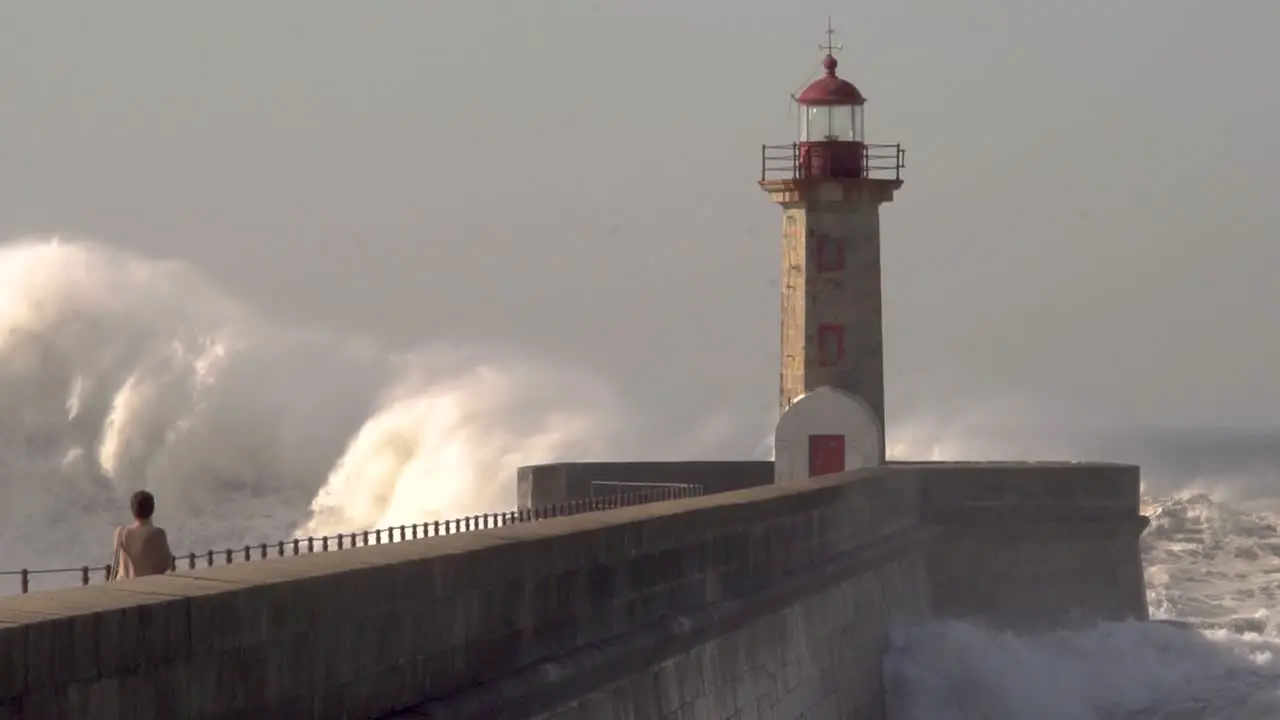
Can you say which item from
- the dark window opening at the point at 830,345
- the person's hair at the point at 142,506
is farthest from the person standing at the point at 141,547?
the dark window opening at the point at 830,345

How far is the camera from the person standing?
7.11 meters

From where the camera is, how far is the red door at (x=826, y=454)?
741 inches

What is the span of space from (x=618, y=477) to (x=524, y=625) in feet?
36.7

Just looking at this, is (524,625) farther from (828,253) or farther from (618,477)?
(828,253)

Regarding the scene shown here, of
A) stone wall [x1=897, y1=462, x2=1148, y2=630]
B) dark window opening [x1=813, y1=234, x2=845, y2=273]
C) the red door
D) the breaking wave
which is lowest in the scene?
the breaking wave

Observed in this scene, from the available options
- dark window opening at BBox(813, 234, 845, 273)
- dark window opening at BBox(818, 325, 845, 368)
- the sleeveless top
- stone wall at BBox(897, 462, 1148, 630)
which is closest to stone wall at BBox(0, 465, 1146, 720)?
the sleeveless top

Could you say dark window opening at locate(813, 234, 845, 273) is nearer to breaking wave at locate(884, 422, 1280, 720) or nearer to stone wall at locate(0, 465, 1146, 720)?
breaking wave at locate(884, 422, 1280, 720)

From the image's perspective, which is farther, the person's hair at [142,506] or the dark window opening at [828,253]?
the dark window opening at [828,253]

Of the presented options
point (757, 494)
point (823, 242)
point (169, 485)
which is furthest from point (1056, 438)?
point (757, 494)

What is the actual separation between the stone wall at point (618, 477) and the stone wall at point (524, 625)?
3779mm

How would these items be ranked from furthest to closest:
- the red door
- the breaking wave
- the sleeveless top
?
the red door
the breaking wave
the sleeveless top

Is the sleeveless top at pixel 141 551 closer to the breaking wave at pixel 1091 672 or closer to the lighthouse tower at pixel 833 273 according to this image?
the breaking wave at pixel 1091 672

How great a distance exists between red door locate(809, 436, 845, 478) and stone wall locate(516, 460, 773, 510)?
1.66ft

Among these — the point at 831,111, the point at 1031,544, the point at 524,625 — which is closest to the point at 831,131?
the point at 831,111
